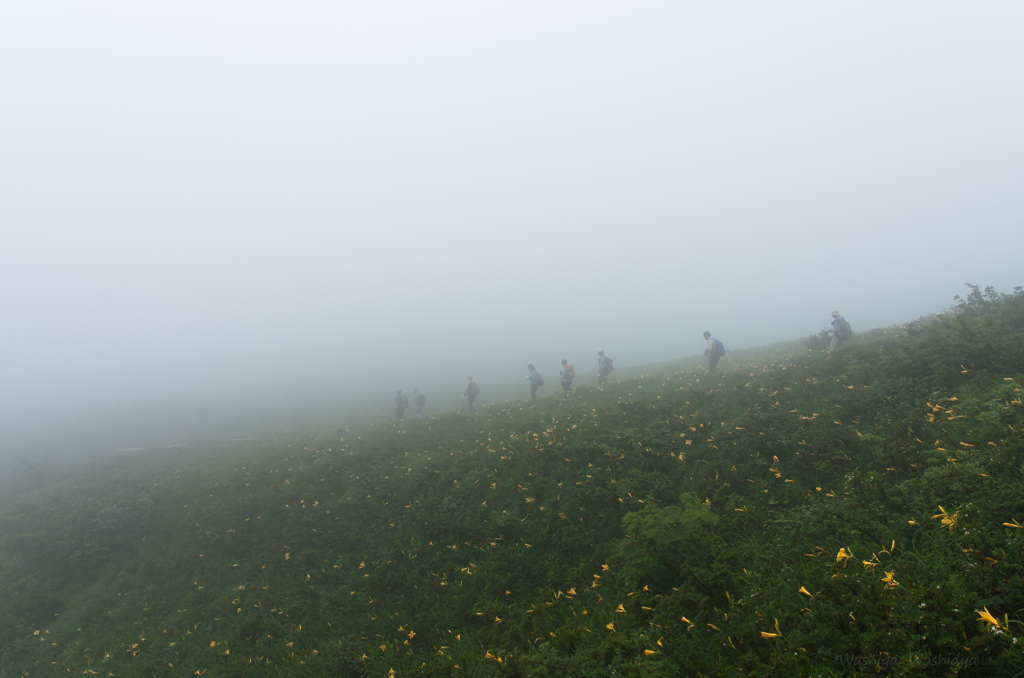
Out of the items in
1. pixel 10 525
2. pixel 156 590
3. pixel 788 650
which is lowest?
pixel 156 590

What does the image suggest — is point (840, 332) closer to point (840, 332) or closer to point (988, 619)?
point (840, 332)

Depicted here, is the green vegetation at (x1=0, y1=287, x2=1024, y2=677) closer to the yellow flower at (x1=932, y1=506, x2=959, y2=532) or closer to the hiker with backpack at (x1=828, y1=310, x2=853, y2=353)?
the yellow flower at (x1=932, y1=506, x2=959, y2=532)

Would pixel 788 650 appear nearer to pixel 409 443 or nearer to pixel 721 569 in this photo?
pixel 721 569

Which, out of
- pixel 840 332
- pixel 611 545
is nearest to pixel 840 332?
pixel 840 332

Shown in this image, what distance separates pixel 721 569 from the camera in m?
6.12

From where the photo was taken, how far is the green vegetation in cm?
440

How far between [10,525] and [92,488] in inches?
108

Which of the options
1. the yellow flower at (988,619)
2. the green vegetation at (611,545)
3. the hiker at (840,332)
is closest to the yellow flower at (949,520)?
the green vegetation at (611,545)

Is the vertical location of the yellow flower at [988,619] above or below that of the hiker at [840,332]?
below

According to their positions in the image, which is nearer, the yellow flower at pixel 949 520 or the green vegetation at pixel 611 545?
the green vegetation at pixel 611 545

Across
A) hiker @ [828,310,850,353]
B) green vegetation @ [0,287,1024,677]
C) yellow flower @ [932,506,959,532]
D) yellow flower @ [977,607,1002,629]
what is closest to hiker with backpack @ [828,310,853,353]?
hiker @ [828,310,850,353]

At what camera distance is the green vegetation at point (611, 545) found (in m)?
4.40

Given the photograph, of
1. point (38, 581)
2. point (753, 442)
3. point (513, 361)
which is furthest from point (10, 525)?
point (513, 361)

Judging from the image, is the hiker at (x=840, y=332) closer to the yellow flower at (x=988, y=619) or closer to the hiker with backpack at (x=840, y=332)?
the hiker with backpack at (x=840, y=332)
